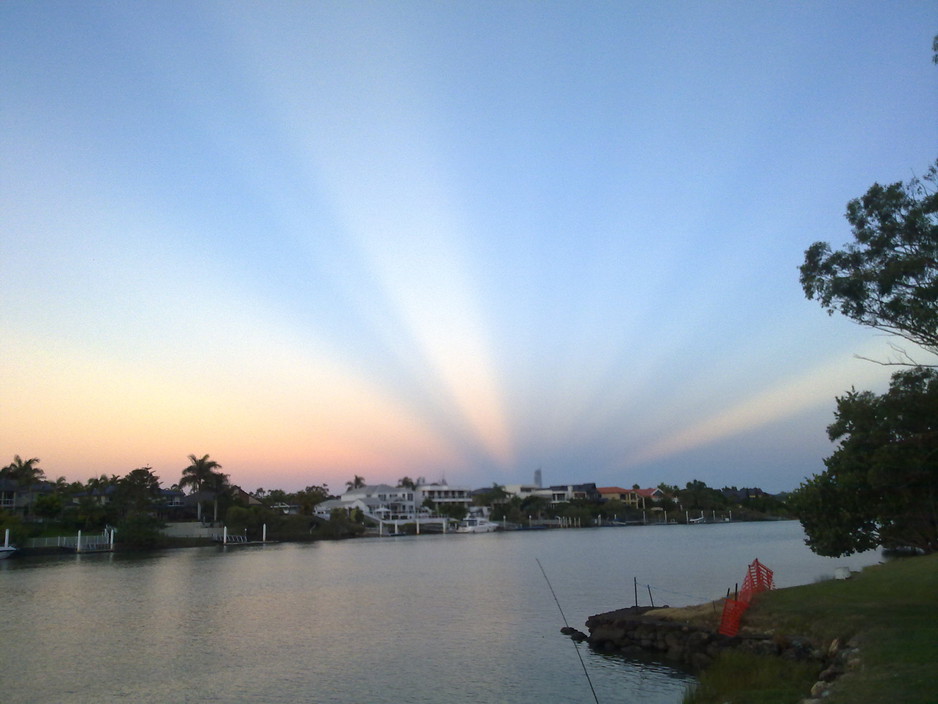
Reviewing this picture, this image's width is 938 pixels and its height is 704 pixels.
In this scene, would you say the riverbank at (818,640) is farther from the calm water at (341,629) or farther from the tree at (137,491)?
the tree at (137,491)

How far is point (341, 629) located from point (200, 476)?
292 feet

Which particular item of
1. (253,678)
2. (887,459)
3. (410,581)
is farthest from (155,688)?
(410,581)

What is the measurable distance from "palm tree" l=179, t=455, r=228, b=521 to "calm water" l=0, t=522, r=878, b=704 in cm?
4583

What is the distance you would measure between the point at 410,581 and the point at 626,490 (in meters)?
157

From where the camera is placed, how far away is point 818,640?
19.5 meters

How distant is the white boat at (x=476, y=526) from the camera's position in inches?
5556

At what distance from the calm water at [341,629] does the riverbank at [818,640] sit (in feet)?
5.49

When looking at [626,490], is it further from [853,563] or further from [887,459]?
[887,459]

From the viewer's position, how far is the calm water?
21.9 meters

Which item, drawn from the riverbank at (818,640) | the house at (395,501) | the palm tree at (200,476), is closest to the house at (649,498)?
the house at (395,501)

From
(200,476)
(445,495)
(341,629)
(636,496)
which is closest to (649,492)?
(636,496)

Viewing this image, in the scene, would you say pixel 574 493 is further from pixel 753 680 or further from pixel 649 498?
pixel 753 680

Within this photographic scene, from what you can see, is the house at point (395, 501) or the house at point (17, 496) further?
the house at point (395, 501)

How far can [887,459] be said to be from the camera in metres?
21.3
